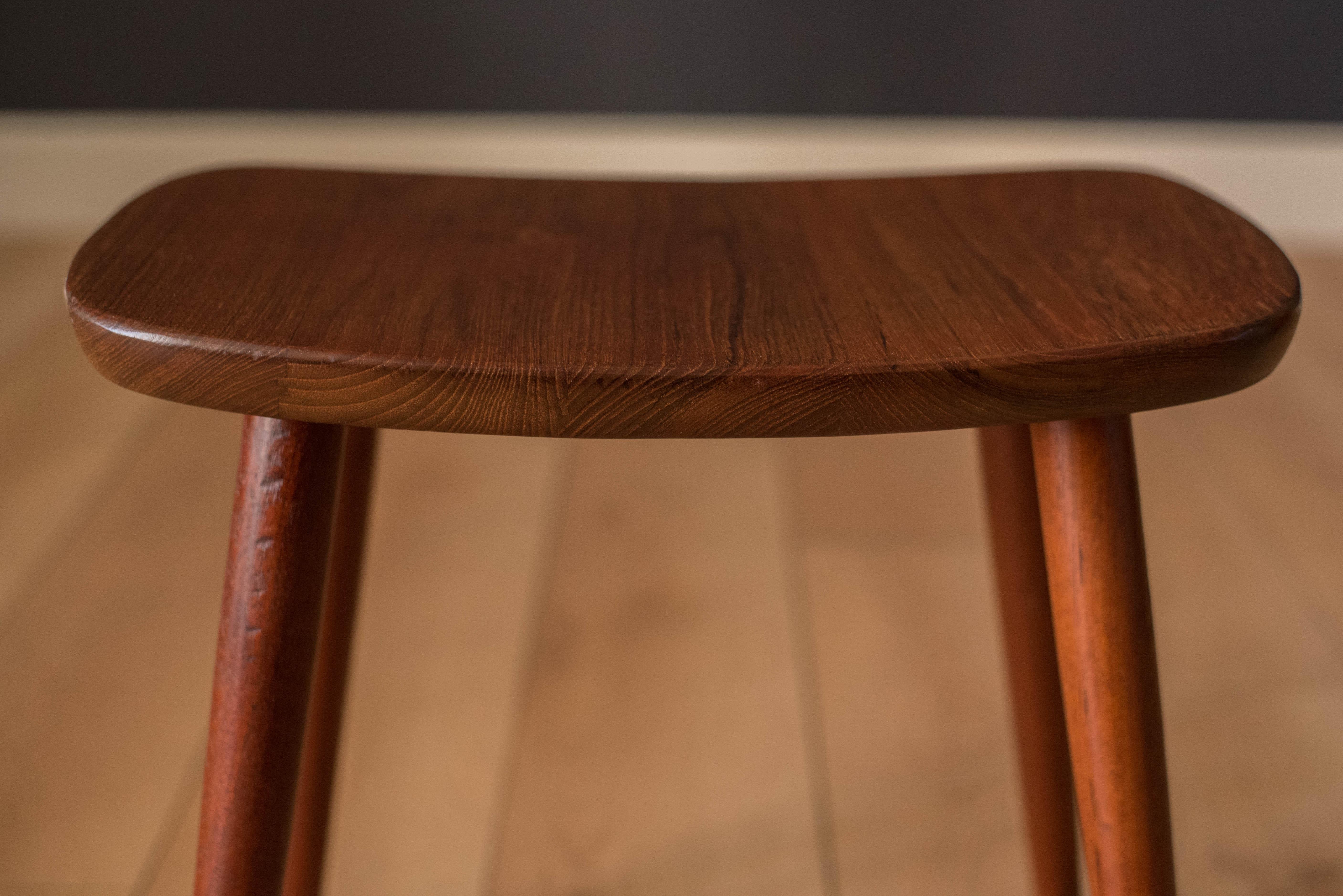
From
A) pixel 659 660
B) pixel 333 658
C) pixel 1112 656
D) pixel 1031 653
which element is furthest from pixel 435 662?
pixel 1112 656

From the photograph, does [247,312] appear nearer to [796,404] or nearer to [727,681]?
[796,404]

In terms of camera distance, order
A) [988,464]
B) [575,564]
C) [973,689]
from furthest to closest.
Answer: [575,564] → [973,689] → [988,464]

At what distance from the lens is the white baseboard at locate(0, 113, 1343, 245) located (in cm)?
183

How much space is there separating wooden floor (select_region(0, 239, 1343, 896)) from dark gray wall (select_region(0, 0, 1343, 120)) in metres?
0.64

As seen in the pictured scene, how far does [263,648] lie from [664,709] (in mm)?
560

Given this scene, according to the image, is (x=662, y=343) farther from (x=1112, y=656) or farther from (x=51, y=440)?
(x=51, y=440)

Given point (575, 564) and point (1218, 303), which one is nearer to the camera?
point (1218, 303)

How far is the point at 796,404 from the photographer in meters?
0.33

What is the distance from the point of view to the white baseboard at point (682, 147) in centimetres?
183

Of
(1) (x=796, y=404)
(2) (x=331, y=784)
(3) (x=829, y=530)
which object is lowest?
(2) (x=331, y=784)

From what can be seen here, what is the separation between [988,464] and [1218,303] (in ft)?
0.68

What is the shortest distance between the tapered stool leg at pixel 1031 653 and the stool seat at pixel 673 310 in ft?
0.42

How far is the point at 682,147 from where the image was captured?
1854mm

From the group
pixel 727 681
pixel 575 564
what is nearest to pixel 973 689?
pixel 727 681
